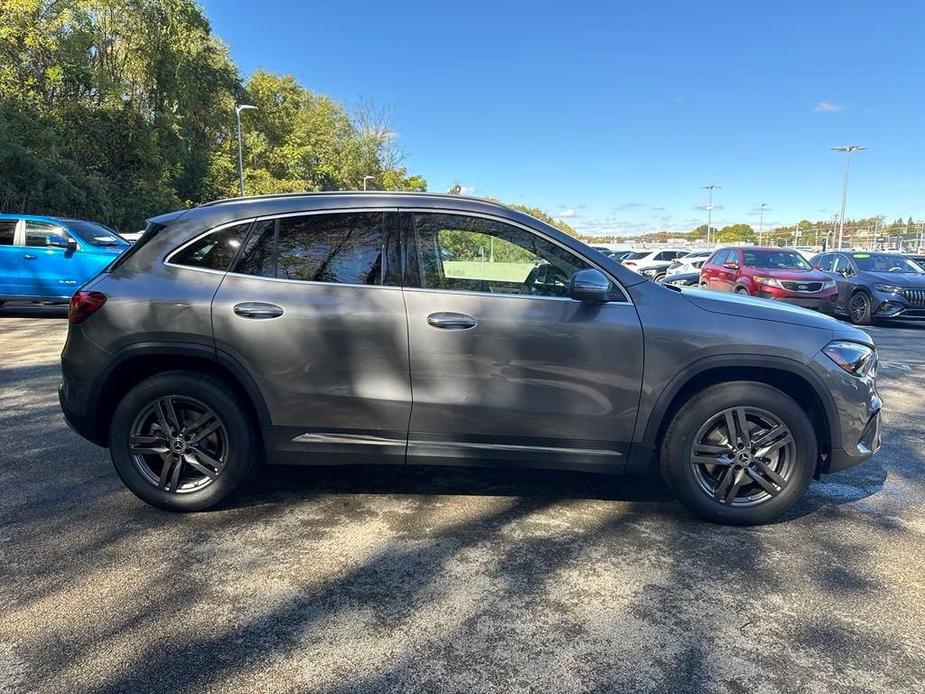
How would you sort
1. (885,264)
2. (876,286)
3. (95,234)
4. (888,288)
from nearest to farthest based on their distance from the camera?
1. (95,234)
2. (888,288)
3. (876,286)
4. (885,264)

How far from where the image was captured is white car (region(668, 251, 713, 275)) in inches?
896

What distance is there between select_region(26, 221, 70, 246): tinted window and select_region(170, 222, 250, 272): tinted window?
30.5ft

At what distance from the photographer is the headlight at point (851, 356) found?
11.0ft

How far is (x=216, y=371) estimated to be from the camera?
3.50m

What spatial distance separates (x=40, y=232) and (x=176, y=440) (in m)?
9.71

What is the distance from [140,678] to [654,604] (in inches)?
81.9

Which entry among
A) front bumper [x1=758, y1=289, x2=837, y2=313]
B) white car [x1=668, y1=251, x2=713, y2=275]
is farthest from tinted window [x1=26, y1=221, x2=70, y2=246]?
white car [x1=668, y1=251, x2=713, y2=275]

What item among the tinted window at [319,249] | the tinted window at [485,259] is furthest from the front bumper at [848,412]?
the tinted window at [319,249]

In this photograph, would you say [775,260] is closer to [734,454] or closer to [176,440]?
[734,454]

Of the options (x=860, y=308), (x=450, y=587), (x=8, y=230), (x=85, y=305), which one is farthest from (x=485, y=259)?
(x=860, y=308)

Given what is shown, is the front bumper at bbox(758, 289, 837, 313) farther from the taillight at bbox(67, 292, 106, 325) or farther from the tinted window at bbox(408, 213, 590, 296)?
the taillight at bbox(67, 292, 106, 325)

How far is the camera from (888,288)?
1262 centimetres

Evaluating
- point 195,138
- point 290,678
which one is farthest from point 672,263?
point 195,138

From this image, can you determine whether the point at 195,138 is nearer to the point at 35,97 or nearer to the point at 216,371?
the point at 35,97
